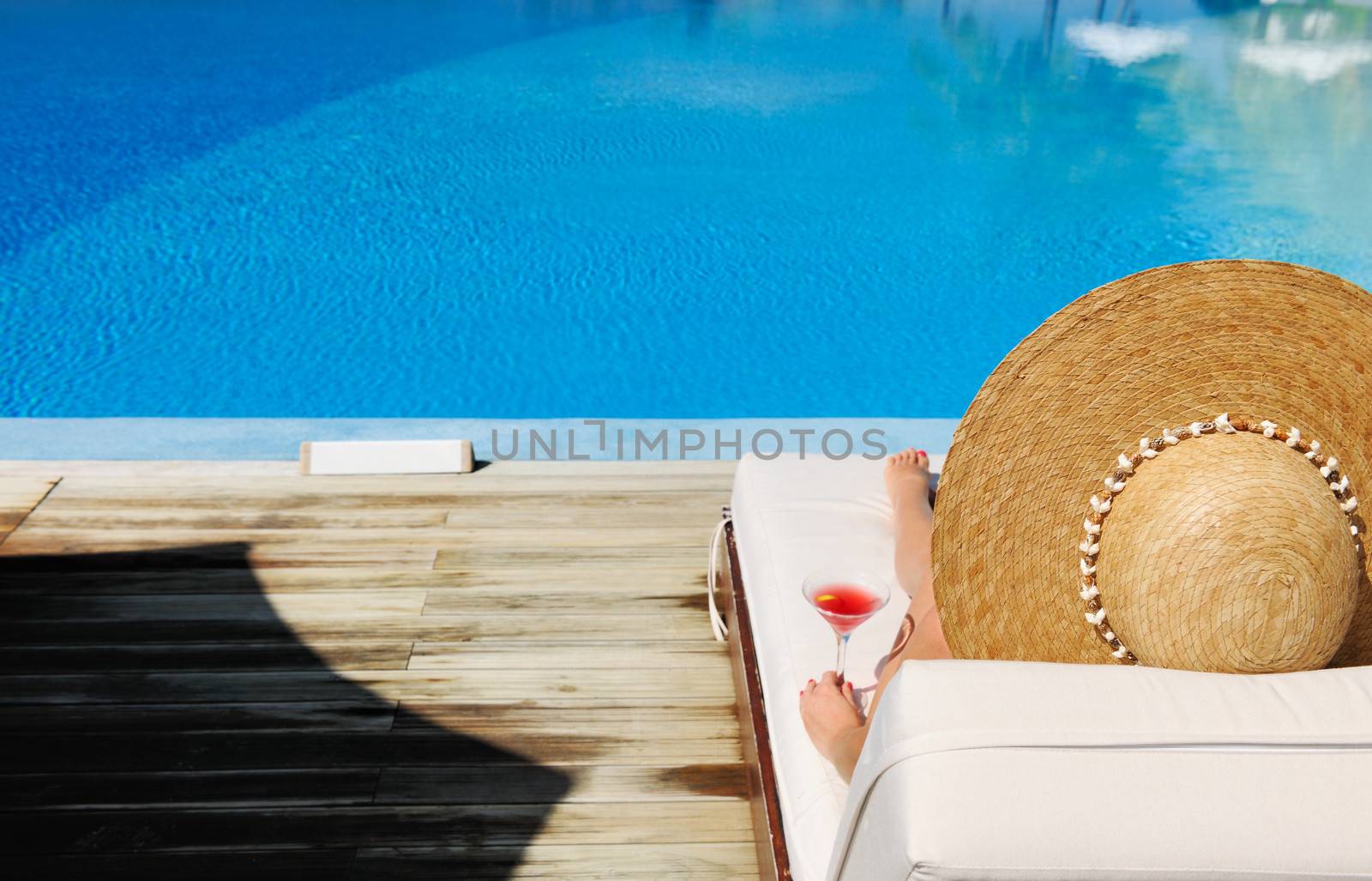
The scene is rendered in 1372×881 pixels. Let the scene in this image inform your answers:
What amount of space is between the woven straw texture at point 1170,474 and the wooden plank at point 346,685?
1.08m

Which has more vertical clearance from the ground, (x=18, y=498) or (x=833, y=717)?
(x=833, y=717)

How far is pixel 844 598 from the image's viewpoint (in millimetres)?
1821

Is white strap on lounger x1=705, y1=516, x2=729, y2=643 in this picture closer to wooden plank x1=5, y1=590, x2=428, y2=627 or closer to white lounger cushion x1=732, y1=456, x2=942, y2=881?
white lounger cushion x1=732, y1=456, x2=942, y2=881

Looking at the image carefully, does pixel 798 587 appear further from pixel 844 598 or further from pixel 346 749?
pixel 346 749

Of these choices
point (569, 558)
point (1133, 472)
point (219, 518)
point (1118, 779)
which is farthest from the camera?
point (219, 518)

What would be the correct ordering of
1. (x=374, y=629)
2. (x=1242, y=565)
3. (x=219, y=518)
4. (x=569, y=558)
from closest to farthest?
(x=1242, y=565), (x=374, y=629), (x=569, y=558), (x=219, y=518)

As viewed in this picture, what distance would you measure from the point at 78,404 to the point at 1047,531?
4.25 meters

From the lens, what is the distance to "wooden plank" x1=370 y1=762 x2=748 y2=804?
2.05 meters

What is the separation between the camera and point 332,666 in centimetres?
238

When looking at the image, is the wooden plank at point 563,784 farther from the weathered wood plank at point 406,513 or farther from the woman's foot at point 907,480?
the weathered wood plank at point 406,513

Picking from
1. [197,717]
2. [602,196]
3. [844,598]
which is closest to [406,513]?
[197,717]

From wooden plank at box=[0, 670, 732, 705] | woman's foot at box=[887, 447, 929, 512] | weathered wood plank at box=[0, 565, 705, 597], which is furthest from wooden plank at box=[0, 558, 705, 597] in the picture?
woman's foot at box=[887, 447, 929, 512]

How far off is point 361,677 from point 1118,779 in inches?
69.3

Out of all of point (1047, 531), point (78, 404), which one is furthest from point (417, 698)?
point (78, 404)
